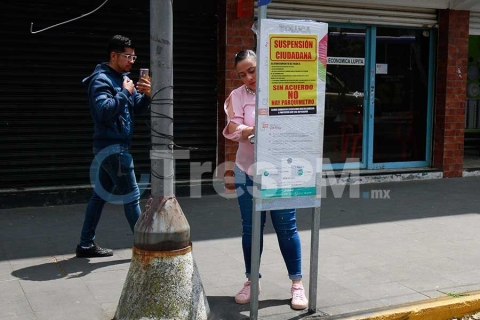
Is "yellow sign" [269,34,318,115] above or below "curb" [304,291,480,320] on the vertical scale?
above

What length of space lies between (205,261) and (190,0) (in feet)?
14.1

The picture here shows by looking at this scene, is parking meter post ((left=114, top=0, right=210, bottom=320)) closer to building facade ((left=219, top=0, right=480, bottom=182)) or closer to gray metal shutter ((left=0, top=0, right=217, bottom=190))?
gray metal shutter ((left=0, top=0, right=217, bottom=190))

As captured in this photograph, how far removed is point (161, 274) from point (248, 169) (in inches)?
39.6

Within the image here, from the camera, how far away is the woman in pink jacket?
182 inches

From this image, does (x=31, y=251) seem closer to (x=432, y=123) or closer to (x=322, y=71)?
(x=322, y=71)

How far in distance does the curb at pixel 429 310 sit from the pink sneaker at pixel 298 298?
0.14m

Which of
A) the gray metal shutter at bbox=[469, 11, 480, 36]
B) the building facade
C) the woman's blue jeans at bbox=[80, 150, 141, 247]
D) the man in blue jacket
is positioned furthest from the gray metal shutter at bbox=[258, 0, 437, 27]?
the woman's blue jeans at bbox=[80, 150, 141, 247]

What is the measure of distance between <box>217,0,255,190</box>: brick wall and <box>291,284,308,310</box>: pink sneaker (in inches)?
172

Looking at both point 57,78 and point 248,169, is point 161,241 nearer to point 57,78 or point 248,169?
point 248,169

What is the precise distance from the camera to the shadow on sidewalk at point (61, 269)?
17.8 feet

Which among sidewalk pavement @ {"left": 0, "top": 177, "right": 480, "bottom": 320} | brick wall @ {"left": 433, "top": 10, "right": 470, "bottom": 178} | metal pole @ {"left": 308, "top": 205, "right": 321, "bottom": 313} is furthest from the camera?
brick wall @ {"left": 433, "top": 10, "right": 470, "bottom": 178}

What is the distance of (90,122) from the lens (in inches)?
332

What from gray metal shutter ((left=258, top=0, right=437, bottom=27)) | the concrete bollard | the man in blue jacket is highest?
gray metal shutter ((left=258, top=0, right=437, bottom=27))

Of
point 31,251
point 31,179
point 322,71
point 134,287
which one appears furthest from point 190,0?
point 134,287
